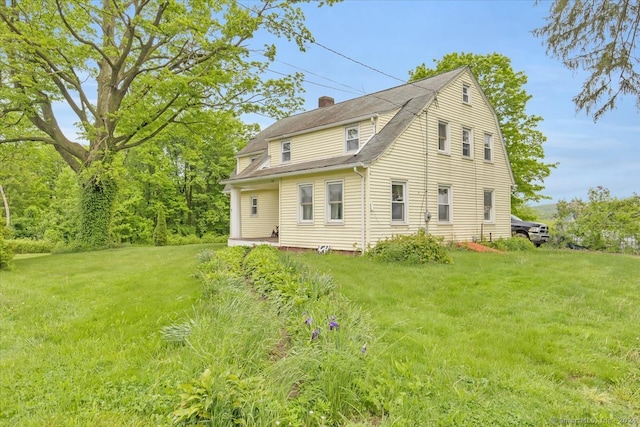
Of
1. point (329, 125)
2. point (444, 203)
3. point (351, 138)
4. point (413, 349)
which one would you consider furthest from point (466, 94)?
point (413, 349)

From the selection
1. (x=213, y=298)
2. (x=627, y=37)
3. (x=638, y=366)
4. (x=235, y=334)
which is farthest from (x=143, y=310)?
(x=627, y=37)

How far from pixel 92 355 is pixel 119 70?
14843 millimetres

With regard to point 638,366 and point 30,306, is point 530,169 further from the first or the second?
point 30,306

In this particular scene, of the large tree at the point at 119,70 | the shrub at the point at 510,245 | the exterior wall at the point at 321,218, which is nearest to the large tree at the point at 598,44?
the exterior wall at the point at 321,218

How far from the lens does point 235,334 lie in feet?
10.8

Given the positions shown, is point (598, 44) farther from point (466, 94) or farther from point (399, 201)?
point (466, 94)

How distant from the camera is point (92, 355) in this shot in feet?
11.5

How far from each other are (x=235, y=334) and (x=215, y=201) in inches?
1165

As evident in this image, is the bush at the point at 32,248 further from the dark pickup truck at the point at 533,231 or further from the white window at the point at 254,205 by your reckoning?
the dark pickup truck at the point at 533,231

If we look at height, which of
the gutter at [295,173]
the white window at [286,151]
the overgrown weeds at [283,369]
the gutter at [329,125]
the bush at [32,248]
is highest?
the gutter at [329,125]

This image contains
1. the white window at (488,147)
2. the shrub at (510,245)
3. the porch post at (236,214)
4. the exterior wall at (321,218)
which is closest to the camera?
the exterior wall at (321,218)

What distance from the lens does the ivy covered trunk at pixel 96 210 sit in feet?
53.7

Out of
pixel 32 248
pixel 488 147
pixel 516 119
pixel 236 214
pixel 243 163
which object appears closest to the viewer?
pixel 488 147

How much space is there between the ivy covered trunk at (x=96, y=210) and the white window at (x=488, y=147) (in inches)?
673
